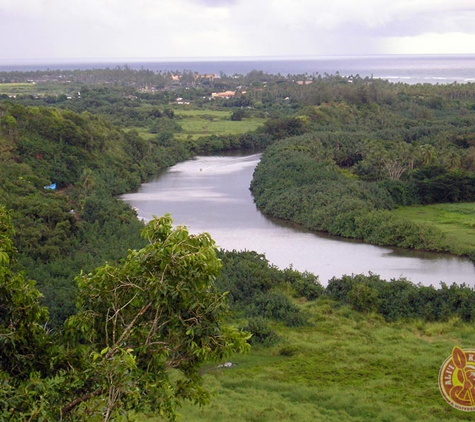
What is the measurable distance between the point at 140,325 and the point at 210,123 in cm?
6026

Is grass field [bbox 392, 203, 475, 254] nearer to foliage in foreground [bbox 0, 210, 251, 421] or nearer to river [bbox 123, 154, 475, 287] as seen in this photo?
river [bbox 123, 154, 475, 287]

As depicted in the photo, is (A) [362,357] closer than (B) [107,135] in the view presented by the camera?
Yes

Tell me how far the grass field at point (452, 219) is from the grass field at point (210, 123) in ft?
90.7

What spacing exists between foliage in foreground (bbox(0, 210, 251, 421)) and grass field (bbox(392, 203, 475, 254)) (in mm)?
21085

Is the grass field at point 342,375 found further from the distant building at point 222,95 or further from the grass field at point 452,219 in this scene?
the distant building at point 222,95

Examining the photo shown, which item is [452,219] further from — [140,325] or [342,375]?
[140,325]

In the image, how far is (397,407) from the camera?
1201 centimetres

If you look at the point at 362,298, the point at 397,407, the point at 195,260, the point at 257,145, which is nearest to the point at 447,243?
the point at 362,298

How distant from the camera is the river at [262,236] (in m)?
23.5

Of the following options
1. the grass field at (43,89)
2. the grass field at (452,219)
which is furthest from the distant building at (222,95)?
the grass field at (452,219)

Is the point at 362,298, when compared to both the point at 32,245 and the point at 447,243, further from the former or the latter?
the point at 32,245

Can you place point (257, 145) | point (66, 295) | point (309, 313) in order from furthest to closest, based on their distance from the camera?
point (257, 145)
point (309, 313)
point (66, 295)

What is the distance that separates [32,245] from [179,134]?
123 ft

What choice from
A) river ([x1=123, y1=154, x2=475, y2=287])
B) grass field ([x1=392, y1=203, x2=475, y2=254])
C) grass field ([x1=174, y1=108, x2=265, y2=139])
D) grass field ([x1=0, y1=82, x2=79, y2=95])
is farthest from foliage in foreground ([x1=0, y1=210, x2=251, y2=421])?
grass field ([x1=0, y1=82, x2=79, y2=95])
